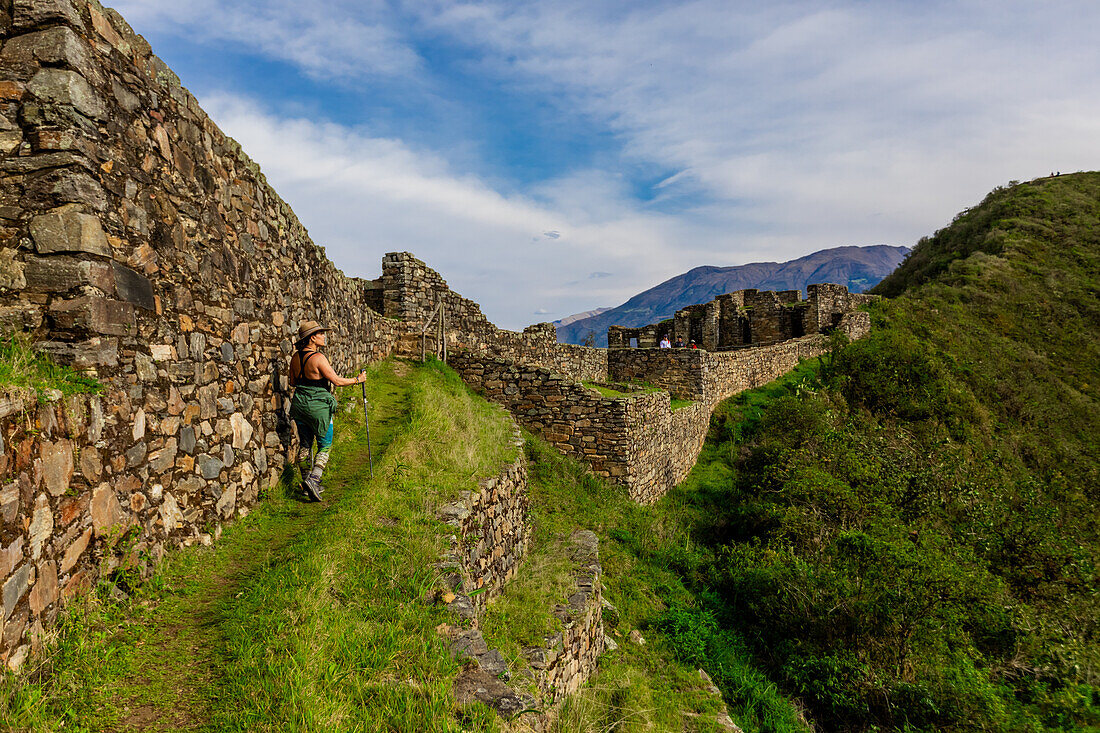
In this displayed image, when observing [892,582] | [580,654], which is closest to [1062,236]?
[892,582]

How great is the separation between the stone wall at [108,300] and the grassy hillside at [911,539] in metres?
9.16

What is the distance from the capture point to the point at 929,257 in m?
49.2

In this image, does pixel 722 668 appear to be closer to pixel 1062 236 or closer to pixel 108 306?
pixel 108 306

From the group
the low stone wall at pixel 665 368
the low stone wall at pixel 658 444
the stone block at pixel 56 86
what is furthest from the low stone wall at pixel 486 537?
the low stone wall at pixel 665 368

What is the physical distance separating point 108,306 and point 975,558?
16192mm

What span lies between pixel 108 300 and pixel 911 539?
15163mm

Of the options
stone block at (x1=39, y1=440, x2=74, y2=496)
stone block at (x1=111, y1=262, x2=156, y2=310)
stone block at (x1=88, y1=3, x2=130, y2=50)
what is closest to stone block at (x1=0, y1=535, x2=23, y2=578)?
stone block at (x1=39, y1=440, x2=74, y2=496)

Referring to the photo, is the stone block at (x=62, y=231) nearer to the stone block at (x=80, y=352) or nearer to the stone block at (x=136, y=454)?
the stone block at (x=80, y=352)

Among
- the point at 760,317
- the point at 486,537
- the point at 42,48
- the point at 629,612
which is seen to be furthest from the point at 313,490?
the point at 760,317

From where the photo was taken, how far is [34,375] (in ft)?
11.1

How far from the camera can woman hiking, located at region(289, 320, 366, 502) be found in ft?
21.6

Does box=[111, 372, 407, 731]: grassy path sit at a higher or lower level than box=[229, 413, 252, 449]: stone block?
lower

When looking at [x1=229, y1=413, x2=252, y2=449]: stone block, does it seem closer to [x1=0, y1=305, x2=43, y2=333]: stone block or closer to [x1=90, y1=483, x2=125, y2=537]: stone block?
[x1=90, y1=483, x2=125, y2=537]: stone block

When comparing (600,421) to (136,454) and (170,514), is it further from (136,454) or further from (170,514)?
(136,454)
